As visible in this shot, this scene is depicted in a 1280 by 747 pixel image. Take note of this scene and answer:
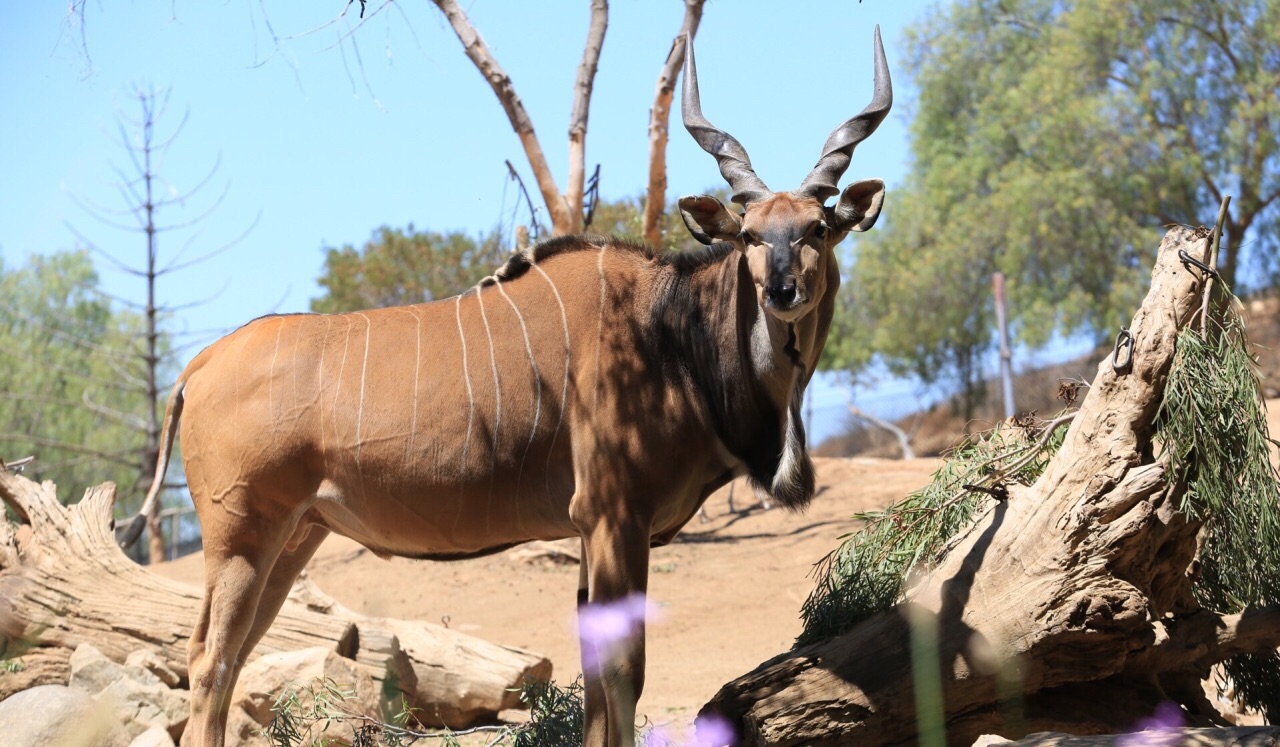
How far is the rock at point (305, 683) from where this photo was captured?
495cm

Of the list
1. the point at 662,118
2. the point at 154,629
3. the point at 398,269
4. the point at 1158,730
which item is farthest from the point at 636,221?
the point at 398,269

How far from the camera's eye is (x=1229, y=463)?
12.2 feet

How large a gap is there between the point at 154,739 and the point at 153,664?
71 cm

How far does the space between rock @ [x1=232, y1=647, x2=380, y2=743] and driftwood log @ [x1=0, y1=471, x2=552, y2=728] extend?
14.9 inches

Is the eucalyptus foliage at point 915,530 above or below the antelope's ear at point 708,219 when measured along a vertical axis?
below

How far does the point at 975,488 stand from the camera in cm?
410

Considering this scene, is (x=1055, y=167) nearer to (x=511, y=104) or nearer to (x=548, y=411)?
(x=511, y=104)

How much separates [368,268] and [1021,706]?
1802cm

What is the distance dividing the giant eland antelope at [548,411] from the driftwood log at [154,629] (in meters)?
1.24

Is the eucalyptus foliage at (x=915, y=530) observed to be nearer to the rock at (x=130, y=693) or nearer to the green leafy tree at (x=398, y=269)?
the rock at (x=130, y=693)

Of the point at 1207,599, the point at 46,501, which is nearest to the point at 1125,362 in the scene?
the point at 1207,599

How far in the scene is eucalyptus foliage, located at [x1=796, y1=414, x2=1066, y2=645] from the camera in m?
4.02

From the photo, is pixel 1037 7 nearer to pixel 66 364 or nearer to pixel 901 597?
pixel 66 364

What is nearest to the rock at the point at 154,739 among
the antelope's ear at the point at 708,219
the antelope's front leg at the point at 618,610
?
the antelope's front leg at the point at 618,610
